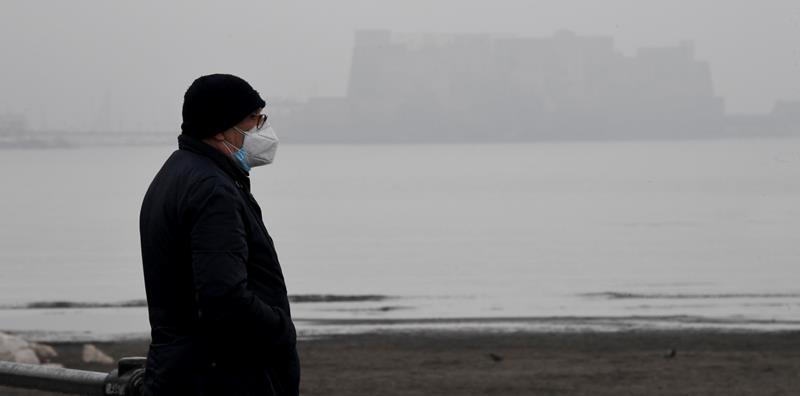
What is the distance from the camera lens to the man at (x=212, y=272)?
3580 millimetres

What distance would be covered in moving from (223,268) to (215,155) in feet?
1.26

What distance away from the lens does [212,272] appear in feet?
11.6

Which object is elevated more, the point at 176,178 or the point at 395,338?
the point at 176,178

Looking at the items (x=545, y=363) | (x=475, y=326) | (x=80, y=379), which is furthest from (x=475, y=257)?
(x=80, y=379)

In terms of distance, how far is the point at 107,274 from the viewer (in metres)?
40.4

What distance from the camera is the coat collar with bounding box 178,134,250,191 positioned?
3.78m

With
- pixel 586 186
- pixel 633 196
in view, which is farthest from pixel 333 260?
pixel 586 186

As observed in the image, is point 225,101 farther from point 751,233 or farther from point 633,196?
point 633,196

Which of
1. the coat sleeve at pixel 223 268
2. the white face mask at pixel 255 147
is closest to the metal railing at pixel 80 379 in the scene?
the coat sleeve at pixel 223 268

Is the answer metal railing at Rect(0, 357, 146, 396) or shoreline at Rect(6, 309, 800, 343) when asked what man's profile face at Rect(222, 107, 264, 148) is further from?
shoreline at Rect(6, 309, 800, 343)

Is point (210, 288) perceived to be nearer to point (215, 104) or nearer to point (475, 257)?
point (215, 104)

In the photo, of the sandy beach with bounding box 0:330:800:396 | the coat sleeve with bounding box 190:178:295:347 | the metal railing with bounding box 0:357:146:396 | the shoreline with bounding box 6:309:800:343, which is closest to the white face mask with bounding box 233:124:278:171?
the coat sleeve with bounding box 190:178:295:347

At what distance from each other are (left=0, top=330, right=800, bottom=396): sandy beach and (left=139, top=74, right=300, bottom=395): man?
27.5ft

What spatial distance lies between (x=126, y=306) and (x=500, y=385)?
16.7m
